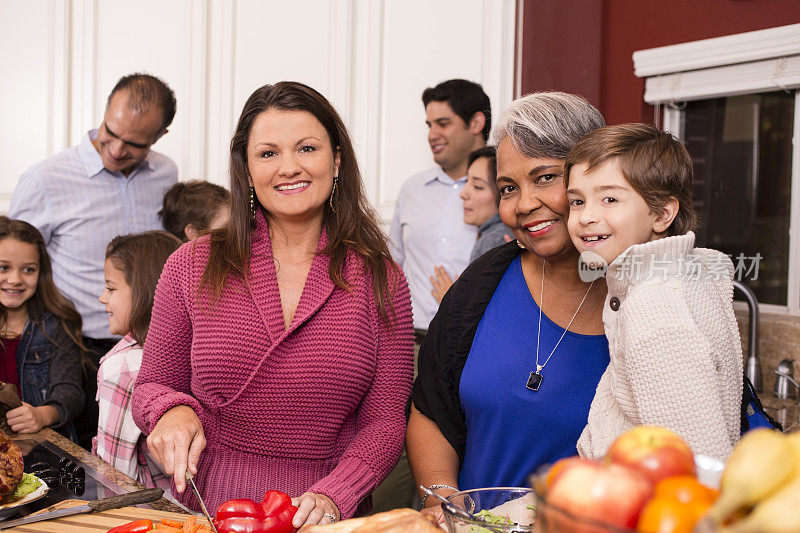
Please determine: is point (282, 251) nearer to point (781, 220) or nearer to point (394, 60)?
point (781, 220)

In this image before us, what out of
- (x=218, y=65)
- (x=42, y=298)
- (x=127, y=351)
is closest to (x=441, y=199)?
(x=218, y=65)

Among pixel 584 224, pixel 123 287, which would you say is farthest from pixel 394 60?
pixel 584 224

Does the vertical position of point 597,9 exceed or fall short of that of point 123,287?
it exceeds it

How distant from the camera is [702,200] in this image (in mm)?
3258

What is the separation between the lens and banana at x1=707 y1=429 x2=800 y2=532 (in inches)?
18.3

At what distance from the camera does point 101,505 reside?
1241 millimetres

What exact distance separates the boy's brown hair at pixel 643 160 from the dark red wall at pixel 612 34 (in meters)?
1.93

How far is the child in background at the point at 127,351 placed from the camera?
1.86m

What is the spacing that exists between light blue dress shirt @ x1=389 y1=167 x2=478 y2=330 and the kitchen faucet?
1.37 m

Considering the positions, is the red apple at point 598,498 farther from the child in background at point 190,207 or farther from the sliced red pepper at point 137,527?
the child in background at point 190,207

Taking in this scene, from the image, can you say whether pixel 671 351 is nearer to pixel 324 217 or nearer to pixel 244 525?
pixel 244 525

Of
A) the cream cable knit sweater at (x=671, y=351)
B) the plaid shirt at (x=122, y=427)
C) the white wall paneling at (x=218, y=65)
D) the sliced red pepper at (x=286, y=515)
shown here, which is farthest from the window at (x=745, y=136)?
the sliced red pepper at (x=286, y=515)

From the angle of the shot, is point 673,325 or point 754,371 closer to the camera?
point 673,325

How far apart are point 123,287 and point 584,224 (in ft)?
5.20
